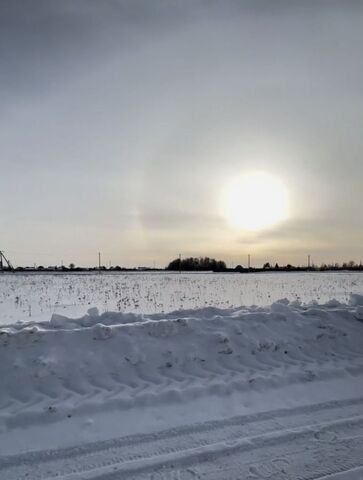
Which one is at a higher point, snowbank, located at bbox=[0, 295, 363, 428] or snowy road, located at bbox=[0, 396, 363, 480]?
snowbank, located at bbox=[0, 295, 363, 428]

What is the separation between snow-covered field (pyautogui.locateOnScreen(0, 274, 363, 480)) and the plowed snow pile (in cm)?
2

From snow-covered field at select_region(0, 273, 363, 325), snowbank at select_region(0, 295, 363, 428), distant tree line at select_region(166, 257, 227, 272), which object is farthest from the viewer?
distant tree line at select_region(166, 257, 227, 272)

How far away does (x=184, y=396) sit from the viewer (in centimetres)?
555

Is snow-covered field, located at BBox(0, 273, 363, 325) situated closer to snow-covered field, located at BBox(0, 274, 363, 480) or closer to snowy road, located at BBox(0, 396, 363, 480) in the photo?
snow-covered field, located at BBox(0, 274, 363, 480)

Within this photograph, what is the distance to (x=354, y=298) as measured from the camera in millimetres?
10172

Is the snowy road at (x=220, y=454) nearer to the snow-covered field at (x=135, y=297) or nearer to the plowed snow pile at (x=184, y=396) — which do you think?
the plowed snow pile at (x=184, y=396)

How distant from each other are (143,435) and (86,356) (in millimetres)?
2067

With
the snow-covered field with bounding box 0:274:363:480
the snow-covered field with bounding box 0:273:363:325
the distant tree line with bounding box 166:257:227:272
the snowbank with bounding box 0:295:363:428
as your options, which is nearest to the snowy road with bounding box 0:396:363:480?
the snow-covered field with bounding box 0:274:363:480

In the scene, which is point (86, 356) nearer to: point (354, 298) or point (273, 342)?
point (273, 342)

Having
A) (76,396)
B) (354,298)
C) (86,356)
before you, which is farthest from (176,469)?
(354,298)

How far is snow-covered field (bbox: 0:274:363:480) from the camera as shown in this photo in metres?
3.88

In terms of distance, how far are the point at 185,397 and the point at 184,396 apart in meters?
0.02

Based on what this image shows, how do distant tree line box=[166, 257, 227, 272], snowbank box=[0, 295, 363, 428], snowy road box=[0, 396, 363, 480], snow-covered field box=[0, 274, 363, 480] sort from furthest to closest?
1. distant tree line box=[166, 257, 227, 272]
2. snowbank box=[0, 295, 363, 428]
3. snow-covered field box=[0, 274, 363, 480]
4. snowy road box=[0, 396, 363, 480]

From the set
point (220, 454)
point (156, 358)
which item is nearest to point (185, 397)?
point (156, 358)
